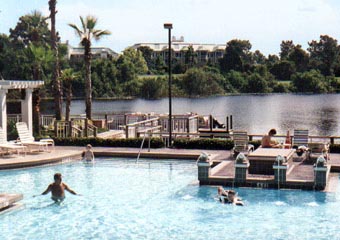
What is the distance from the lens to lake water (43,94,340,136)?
45344 mm

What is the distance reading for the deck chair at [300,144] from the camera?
1717 cm

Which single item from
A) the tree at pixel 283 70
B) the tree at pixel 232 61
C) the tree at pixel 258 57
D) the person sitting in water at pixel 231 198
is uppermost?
the tree at pixel 258 57

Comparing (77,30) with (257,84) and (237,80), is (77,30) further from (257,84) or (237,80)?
(237,80)

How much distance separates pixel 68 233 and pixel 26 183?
4.97 m

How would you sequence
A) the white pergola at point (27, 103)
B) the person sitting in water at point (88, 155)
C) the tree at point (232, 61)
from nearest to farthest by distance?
the person sitting in water at point (88, 155) < the white pergola at point (27, 103) < the tree at point (232, 61)

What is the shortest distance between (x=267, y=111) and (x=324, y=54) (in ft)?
166

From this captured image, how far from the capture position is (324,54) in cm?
10681

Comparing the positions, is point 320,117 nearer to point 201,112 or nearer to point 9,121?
point 201,112

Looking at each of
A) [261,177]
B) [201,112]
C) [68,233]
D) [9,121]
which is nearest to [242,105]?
[201,112]

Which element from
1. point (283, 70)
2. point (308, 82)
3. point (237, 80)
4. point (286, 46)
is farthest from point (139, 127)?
point (286, 46)

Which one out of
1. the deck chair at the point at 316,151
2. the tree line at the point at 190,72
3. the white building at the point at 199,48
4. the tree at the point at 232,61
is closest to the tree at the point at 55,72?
the deck chair at the point at 316,151

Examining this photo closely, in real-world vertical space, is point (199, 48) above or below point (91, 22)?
above

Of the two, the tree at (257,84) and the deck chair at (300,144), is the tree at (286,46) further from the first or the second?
the deck chair at (300,144)

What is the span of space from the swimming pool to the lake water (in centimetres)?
2513
